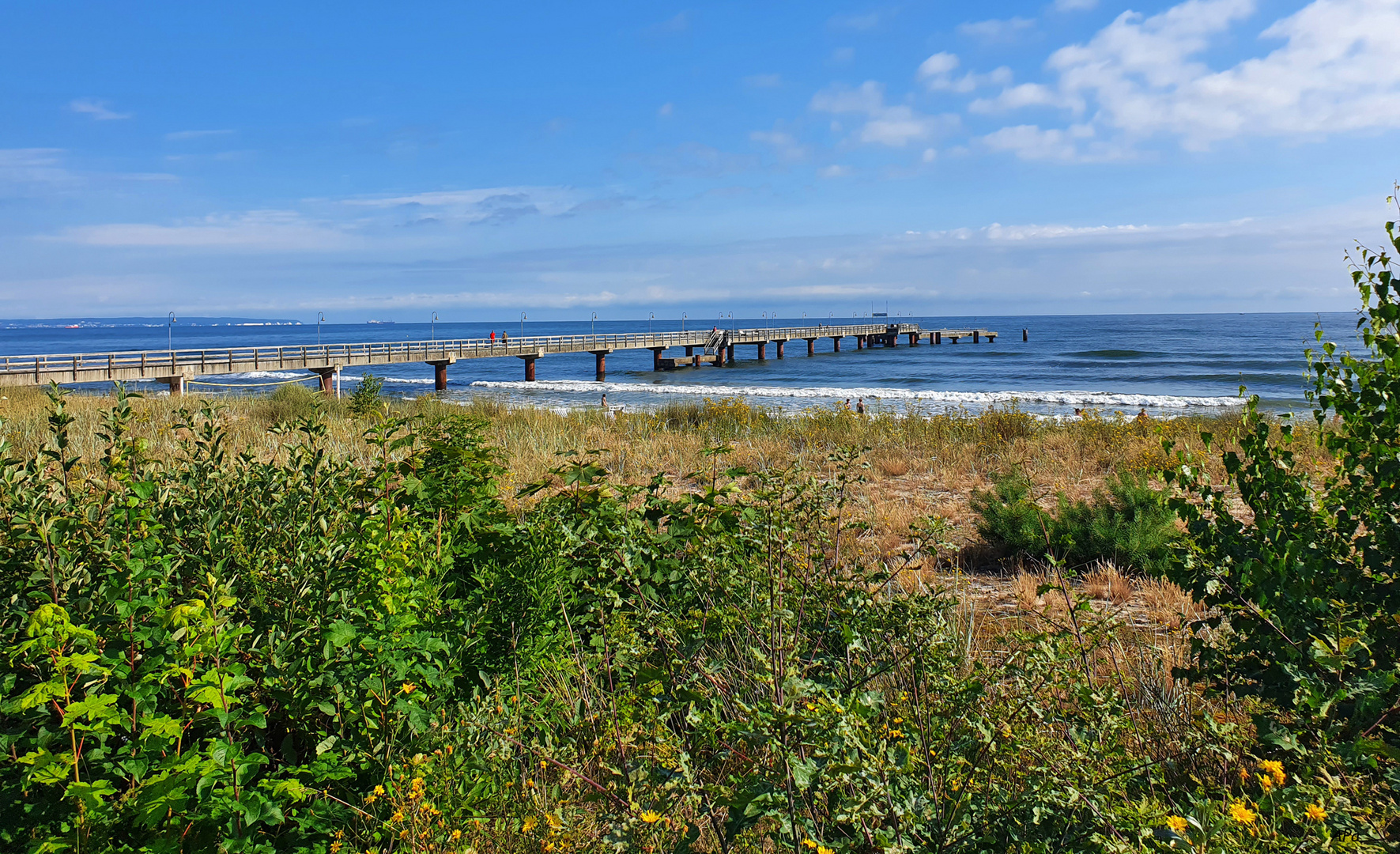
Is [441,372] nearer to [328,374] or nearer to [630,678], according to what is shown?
[328,374]

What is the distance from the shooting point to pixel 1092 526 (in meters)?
6.71

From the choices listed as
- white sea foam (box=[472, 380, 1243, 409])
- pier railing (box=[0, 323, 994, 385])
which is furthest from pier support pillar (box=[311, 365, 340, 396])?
white sea foam (box=[472, 380, 1243, 409])

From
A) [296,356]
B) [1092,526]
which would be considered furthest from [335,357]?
[1092,526]

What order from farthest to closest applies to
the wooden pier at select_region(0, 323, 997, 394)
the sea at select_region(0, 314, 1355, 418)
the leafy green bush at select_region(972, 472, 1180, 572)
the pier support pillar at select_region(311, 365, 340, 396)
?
the pier support pillar at select_region(311, 365, 340, 396), the sea at select_region(0, 314, 1355, 418), the wooden pier at select_region(0, 323, 997, 394), the leafy green bush at select_region(972, 472, 1180, 572)

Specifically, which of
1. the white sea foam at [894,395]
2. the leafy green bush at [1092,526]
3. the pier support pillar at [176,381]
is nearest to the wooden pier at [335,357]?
the pier support pillar at [176,381]

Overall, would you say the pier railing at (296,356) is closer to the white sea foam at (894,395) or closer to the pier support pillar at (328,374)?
the pier support pillar at (328,374)

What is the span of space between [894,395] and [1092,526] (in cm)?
3480

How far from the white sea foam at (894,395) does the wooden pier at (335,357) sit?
281 centimetres

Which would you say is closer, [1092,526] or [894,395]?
[1092,526]

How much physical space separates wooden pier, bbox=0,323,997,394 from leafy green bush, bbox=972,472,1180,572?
378 inches

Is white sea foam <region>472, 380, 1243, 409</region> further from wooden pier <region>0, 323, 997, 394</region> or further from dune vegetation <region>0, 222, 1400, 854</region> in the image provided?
dune vegetation <region>0, 222, 1400, 854</region>

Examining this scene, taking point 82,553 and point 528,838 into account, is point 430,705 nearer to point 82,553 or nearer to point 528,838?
point 528,838

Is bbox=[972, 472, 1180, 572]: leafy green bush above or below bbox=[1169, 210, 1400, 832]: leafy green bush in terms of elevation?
below

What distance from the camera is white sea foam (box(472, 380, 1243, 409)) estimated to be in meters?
35.2
